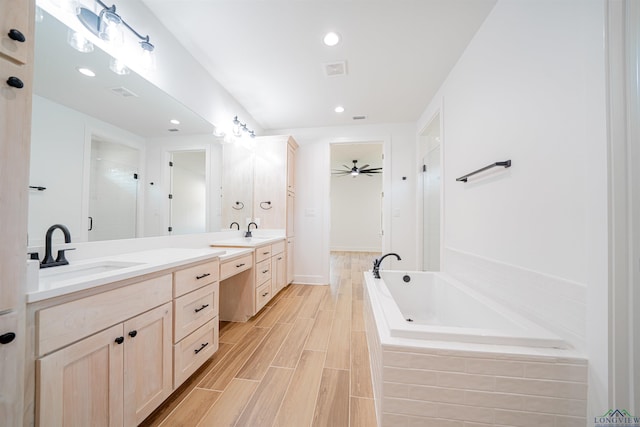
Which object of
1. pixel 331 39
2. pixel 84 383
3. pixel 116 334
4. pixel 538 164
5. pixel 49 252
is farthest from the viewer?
pixel 331 39

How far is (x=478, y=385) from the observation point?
0.92 meters

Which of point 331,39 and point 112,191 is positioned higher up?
point 331,39

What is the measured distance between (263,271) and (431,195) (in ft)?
7.52

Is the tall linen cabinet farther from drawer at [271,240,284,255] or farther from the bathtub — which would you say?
drawer at [271,240,284,255]

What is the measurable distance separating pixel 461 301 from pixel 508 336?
2.50 ft

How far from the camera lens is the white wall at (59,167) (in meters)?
1.00

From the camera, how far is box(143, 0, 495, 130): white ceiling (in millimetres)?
1528

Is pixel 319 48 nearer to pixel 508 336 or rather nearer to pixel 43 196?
pixel 43 196

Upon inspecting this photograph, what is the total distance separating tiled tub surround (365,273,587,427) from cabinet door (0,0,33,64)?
1659 millimetres

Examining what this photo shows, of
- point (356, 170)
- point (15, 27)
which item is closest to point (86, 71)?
point (15, 27)

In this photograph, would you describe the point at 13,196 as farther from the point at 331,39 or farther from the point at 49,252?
the point at 331,39

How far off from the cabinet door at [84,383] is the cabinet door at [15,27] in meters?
0.95

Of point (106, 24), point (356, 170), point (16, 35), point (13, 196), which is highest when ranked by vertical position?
point (356, 170)

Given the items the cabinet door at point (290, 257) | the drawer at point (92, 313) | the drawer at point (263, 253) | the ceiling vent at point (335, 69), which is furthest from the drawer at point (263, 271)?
the ceiling vent at point (335, 69)
